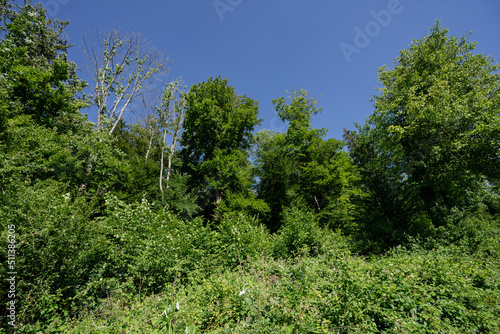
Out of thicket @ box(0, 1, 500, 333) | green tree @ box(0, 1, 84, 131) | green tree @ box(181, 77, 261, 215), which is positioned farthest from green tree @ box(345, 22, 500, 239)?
green tree @ box(0, 1, 84, 131)

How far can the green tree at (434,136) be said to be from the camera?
9266 mm

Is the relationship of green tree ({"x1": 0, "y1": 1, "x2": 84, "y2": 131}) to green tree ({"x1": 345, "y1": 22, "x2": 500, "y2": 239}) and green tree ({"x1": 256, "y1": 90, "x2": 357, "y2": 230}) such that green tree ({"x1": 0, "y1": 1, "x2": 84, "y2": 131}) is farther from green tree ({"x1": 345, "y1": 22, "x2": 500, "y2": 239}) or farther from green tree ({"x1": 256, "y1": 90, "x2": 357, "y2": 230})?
green tree ({"x1": 345, "y1": 22, "x2": 500, "y2": 239})

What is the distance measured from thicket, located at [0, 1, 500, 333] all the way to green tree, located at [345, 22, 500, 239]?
9 cm

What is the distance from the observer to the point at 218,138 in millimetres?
17922

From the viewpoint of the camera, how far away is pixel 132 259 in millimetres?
6031

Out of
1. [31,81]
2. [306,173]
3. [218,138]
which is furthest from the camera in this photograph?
[218,138]

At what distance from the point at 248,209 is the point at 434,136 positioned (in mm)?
11951

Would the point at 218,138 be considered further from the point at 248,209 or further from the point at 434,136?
the point at 434,136

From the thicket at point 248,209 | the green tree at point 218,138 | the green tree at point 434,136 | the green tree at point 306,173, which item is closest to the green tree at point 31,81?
the thicket at point 248,209

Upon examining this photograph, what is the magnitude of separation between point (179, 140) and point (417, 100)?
1973cm

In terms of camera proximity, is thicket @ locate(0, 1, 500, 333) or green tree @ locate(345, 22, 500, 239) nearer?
thicket @ locate(0, 1, 500, 333)

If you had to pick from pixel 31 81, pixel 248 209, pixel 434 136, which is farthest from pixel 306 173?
pixel 31 81

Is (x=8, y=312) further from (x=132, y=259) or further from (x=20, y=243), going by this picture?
(x=132, y=259)

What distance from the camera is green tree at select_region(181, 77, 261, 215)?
16812mm
